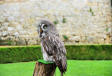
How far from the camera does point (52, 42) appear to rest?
4.61 metres

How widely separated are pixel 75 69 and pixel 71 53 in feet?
6.70

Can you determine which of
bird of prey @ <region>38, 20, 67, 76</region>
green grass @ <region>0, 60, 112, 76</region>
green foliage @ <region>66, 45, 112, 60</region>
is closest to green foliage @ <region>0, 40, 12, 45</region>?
green grass @ <region>0, 60, 112, 76</region>

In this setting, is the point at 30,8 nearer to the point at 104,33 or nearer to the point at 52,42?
the point at 104,33

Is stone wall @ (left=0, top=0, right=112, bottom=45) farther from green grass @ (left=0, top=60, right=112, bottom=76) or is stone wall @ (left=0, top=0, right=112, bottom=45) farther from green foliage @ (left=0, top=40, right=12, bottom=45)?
green grass @ (left=0, top=60, right=112, bottom=76)

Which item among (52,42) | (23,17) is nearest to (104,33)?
(23,17)

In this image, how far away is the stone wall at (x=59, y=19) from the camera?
12.3 metres

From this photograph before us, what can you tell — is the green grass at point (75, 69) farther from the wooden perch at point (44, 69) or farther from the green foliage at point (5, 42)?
the wooden perch at point (44, 69)

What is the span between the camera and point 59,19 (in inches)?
486

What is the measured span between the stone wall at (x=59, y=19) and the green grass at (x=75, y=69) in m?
2.97

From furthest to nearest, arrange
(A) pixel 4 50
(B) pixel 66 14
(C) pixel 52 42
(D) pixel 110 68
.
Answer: (B) pixel 66 14 → (A) pixel 4 50 → (D) pixel 110 68 → (C) pixel 52 42

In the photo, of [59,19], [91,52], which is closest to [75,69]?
[91,52]

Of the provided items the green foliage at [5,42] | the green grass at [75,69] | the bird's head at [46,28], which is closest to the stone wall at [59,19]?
the green foliage at [5,42]

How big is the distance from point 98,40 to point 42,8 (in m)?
3.13

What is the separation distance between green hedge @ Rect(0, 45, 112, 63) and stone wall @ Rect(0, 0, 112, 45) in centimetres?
188
